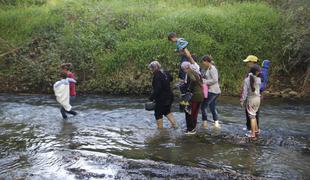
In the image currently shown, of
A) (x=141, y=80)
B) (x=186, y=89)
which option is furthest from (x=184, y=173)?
(x=141, y=80)

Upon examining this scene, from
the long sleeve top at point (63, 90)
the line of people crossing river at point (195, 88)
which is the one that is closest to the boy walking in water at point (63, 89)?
the long sleeve top at point (63, 90)

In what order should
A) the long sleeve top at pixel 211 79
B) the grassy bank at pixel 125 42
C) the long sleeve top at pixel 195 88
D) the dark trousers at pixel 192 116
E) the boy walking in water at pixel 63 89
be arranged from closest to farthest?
the long sleeve top at pixel 195 88
the dark trousers at pixel 192 116
the long sleeve top at pixel 211 79
the boy walking in water at pixel 63 89
the grassy bank at pixel 125 42

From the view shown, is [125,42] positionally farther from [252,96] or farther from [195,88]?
[252,96]

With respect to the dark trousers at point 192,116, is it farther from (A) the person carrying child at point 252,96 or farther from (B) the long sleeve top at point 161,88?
(A) the person carrying child at point 252,96

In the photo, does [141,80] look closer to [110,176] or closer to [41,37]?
[41,37]

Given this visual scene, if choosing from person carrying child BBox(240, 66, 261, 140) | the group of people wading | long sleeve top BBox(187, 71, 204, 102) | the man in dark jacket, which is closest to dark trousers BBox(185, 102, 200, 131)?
the group of people wading

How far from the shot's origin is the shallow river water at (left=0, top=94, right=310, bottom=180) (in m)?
7.14

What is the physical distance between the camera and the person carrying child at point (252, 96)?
868 centimetres

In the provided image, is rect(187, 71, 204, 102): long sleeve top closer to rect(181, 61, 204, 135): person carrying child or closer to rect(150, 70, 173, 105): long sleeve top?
rect(181, 61, 204, 135): person carrying child

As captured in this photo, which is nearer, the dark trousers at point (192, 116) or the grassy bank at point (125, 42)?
the dark trousers at point (192, 116)

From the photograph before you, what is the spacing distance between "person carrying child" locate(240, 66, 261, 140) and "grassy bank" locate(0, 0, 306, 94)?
6167 millimetres

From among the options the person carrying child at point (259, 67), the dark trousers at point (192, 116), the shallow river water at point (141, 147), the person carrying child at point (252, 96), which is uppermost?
the person carrying child at point (259, 67)

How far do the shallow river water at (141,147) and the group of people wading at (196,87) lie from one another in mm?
524

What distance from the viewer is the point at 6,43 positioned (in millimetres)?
17422
